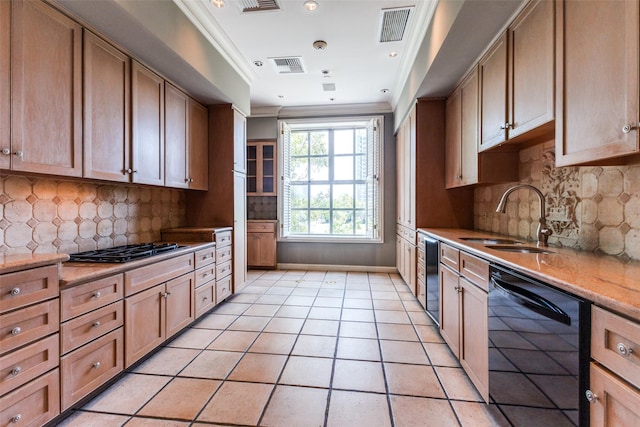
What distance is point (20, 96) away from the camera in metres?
1.54

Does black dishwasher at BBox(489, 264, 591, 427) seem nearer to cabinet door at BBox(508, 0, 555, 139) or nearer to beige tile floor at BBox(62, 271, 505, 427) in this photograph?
beige tile floor at BBox(62, 271, 505, 427)

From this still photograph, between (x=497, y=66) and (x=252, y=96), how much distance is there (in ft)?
11.7

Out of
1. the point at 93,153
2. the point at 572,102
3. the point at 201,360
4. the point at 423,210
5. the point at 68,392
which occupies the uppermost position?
the point at 572,102

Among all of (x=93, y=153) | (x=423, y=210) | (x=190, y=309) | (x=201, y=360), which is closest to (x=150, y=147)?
(x=93, y=153)

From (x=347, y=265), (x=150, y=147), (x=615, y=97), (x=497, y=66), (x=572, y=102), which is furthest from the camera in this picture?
(x=347, y=265)

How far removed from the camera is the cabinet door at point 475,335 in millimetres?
1604

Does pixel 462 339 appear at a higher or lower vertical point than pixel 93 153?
lower

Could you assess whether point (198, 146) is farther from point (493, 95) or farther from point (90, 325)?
point (493, 95)

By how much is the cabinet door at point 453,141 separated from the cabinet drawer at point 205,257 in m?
2.70

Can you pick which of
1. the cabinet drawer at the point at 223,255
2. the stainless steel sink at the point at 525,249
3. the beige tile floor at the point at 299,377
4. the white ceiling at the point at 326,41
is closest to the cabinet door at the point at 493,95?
the white ceiling at the point at 326,41

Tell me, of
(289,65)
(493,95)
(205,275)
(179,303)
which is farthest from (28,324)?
(289,65)

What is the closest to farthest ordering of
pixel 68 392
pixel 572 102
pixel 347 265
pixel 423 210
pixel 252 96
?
pixel 572 102 < pixel 68 392 < pixel 423 210 < pixel 252 96 < pixel 347 265

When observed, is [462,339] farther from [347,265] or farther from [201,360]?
[347,265]

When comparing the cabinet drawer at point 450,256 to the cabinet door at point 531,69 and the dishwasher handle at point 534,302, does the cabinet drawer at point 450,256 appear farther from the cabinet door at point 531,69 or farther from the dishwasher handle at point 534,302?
the cabinet door at point 531,69
